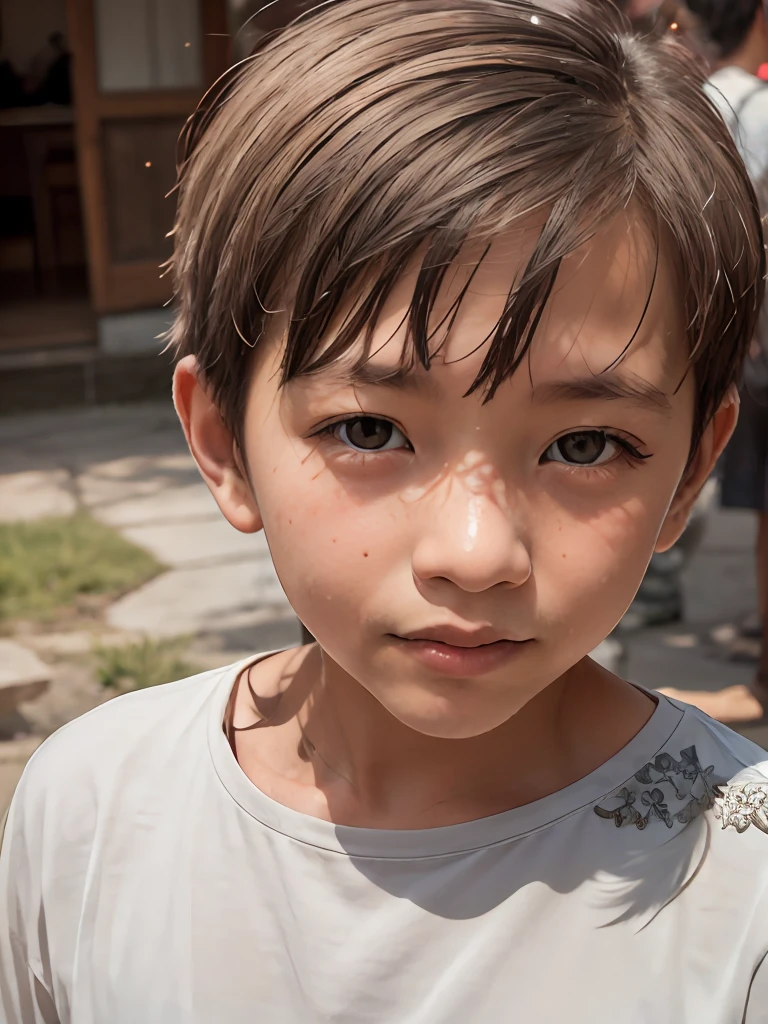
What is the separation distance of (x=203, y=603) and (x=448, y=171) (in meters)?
2.80

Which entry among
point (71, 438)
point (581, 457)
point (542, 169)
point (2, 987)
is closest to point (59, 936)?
point (2, 987)

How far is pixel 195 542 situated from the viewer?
150 inches

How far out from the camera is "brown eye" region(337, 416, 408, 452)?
71 cm

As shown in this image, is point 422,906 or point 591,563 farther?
point 422,906

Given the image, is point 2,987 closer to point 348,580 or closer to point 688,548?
point 348,580

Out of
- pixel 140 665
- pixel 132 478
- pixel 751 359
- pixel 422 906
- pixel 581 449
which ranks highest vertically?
pixel 581 449

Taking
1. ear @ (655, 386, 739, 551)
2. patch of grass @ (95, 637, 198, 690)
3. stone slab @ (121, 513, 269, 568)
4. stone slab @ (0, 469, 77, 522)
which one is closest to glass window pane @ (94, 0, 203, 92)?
stone slab @ (0, 469, 77, 522)

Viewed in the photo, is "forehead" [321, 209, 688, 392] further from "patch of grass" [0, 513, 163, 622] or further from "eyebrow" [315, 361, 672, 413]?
"patch of grass" [0, 513, 163, 622]

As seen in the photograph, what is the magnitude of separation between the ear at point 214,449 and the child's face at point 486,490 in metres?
0.10

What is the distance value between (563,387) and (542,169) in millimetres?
128

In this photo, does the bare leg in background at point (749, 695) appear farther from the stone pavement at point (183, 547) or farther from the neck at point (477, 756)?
the neck at point (477, 756)

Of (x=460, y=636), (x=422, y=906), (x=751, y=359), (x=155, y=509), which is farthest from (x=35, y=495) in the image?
(x=460, y=636)

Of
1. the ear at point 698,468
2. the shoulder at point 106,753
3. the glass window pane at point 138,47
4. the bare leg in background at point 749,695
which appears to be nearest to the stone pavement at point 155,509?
the bare leg in background at point 749,695

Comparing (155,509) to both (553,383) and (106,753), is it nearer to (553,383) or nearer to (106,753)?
(106,753)
